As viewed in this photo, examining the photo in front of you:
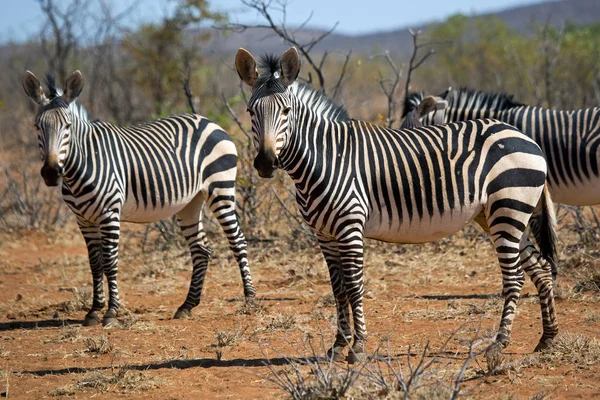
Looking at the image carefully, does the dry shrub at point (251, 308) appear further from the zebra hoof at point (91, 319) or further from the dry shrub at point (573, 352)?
the dry shrub at point (573, 352)

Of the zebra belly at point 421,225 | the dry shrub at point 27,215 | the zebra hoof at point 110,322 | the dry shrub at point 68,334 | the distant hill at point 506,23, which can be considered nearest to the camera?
the zebra belly at point 421,225

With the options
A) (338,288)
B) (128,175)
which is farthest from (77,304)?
(338,288)

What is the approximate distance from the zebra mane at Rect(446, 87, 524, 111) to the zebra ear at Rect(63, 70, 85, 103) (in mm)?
3841

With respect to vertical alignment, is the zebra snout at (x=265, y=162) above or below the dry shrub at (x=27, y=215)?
above

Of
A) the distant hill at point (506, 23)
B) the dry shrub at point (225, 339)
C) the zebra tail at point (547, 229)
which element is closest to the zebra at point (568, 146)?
the zebra tail at point (547, 229)

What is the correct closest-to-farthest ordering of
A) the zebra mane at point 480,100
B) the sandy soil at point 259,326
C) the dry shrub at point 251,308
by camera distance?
1. the sandy soil at point 259,326
2. the dry shrub at point 251,308
3. the zebra mane at point 480,100

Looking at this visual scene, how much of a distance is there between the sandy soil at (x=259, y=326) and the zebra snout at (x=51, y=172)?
1373 mm

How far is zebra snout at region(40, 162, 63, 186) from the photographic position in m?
6.20

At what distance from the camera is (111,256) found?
22.4ft

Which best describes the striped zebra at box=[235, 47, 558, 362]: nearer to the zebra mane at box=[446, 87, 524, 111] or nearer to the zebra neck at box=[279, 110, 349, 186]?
the zebra neck at box=[279, 110, 349, 186]

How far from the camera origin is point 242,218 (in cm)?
993

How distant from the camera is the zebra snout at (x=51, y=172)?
244 inches

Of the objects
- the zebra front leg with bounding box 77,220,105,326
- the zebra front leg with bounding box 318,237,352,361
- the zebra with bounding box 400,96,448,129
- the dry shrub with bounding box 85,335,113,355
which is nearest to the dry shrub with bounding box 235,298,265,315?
the zebra front leg with bounding box 77,220,105,326

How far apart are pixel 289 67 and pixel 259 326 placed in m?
2.49
